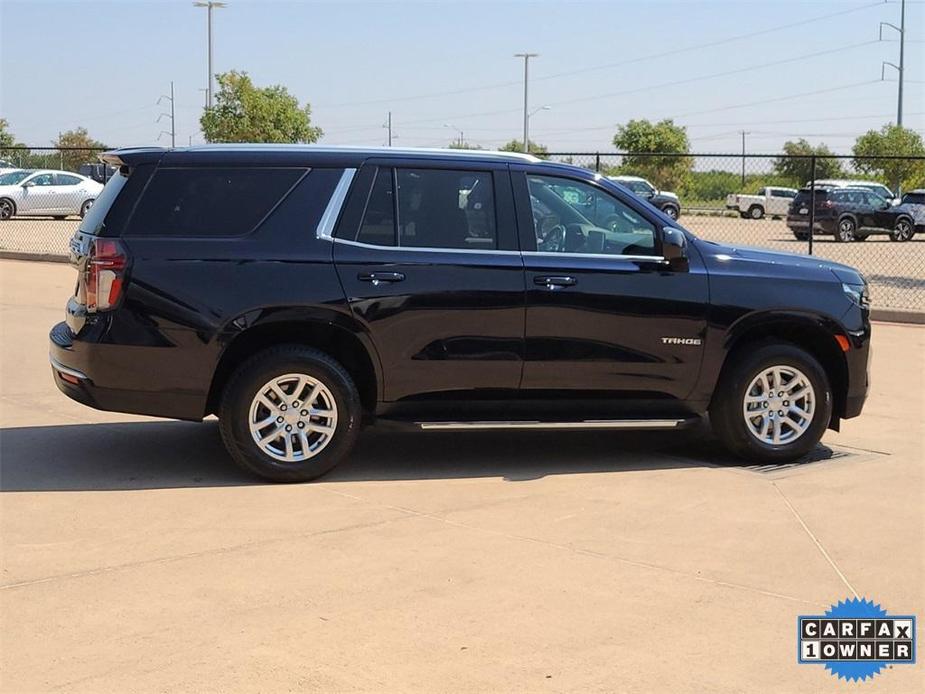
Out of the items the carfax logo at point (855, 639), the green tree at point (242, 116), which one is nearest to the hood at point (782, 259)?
the carfax logo at point (855, 639)

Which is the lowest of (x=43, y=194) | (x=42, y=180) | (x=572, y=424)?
(x=572, y=424)

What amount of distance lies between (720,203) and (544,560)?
57.1 m

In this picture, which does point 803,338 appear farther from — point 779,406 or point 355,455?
point 355,455

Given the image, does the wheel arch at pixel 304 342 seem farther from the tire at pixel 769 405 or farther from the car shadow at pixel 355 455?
the tire at pixel 769 405

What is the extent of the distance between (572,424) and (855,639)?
2.70 metres

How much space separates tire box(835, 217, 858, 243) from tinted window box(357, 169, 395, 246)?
29.4 metres

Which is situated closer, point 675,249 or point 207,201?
point 207,201

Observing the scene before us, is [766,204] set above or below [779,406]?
above

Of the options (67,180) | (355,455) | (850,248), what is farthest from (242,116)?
(355,455)

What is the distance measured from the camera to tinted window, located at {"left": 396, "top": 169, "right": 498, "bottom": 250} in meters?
7.12

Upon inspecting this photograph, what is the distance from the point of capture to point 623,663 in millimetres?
4480

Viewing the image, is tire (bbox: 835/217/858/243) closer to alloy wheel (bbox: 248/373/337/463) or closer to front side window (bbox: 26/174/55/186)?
front side window (bbox: 26/174/55/186)

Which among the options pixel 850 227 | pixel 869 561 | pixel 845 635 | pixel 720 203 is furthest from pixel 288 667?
pixel 720 203

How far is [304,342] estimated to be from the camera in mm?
7078
